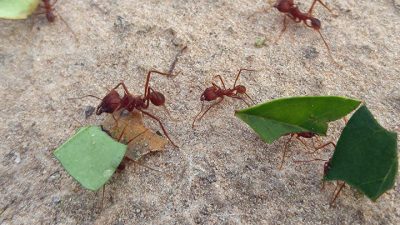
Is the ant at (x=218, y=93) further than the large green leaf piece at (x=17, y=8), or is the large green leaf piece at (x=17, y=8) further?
the large green leaf piece at (x=17, y=8)

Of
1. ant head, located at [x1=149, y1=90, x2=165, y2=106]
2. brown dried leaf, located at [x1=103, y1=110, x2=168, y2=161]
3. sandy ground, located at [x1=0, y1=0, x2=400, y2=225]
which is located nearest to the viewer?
sandy ground, located at [x1=0, y1=0, x2=400, y2=225]

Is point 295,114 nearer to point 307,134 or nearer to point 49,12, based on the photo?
point 307,134

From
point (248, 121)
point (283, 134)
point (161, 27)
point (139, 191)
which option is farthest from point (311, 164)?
point (161, 27)

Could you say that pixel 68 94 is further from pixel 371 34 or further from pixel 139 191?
pixel 371 34

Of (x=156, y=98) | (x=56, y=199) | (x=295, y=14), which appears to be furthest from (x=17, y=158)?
(x=295, y=14)

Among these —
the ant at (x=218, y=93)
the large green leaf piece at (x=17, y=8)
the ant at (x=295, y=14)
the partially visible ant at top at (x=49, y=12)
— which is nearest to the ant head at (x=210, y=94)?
the ant at (x=218, y=93)

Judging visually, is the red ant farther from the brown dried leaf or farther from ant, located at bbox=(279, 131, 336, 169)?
ant, located at bbox=(279, 131, 336, 169)

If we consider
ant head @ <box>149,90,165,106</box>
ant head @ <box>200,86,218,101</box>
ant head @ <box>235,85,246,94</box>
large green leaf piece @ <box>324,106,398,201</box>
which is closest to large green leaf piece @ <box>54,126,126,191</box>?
ant head @ <box>149,90,165,106</box>

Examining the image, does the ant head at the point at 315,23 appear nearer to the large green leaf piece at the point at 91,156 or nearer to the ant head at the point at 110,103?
the ant head at the point at 110,103
